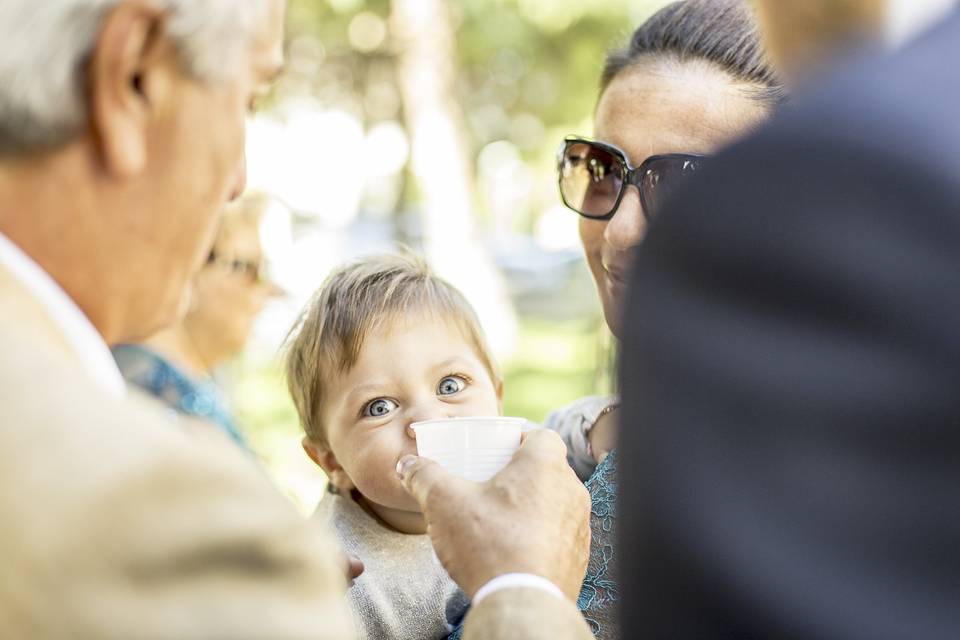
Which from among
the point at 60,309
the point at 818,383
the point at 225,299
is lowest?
the point at 225,299

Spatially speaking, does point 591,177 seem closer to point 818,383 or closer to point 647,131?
point 647,131

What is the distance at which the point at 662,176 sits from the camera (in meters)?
2.80

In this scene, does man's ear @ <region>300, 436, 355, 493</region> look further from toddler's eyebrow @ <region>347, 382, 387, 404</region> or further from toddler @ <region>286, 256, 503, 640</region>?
toddler's eyebrow @ <region>347, 382, 387, 404</region>

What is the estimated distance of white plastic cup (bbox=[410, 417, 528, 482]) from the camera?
2.11 metres

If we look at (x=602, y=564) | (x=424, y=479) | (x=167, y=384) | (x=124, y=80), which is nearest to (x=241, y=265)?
(x=167, y=384)

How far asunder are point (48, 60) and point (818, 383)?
1002 mm

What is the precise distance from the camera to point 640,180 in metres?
2.84

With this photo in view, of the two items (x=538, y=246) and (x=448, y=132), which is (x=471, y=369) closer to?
(x=448, y=132)

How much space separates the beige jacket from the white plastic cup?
79 cm

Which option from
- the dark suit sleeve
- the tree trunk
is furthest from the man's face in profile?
the tree trunk

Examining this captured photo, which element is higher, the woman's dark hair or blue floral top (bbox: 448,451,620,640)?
the woman's dark hair

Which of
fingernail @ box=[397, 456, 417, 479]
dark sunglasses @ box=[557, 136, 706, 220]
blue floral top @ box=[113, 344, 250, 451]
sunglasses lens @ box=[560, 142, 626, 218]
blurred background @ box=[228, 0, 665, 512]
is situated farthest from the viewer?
blurred background @ box=[228, 0, 665, 512]

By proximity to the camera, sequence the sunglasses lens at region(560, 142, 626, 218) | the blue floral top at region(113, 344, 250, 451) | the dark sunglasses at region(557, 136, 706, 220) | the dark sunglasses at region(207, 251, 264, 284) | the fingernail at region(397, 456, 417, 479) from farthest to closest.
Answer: the dark sunglasses at region(207, 251, 264, 284)
the blue floral top at region(113, 344, 250, 451)
the sunglasses lens at region(560, 142, 626, 218)
the dark sunglasses at region(557, 136, 706, 220)
the fingernail at region(397, 456, 417, 479)

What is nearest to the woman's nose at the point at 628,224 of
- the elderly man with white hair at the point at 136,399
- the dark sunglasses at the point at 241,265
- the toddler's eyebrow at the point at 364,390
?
the toddler's eyebrow at the point at 364,390
